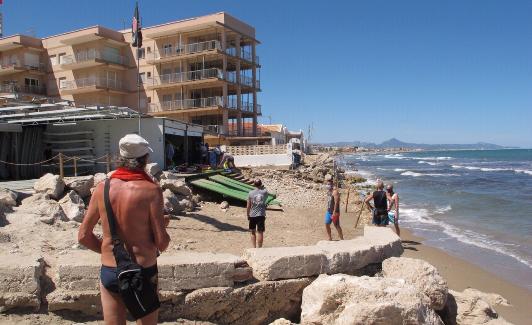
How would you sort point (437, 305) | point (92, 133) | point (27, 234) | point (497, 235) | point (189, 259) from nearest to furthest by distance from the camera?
1. point (189, 259)
2. point (437, 305)
3. point (27, 234)
4. point (497, 235)
5. point (92, 133)

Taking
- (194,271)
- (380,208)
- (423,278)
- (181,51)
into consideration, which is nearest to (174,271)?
(194,271)

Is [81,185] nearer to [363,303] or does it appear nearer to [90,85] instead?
[363,303]

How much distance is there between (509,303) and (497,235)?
7399 millimetres

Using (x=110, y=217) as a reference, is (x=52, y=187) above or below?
below

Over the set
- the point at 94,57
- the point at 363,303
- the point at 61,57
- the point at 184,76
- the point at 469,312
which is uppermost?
the point at 61,57

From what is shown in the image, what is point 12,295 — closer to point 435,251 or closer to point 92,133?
point 435,251

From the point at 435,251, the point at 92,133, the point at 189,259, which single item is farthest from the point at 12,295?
the point at 92,133

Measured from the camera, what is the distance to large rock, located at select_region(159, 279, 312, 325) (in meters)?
4.68

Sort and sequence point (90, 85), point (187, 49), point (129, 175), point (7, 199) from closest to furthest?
1. point (129, 175)
2. point (7, 199)
3. point (187, 49)
4. point (90, 85)

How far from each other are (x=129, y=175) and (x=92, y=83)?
4311cm

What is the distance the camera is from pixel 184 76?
40.1m

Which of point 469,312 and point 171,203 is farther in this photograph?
point 171,203

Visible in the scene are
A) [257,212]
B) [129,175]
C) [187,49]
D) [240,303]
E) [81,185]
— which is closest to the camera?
[129,175]

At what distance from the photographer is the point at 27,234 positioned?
24.2 ft
